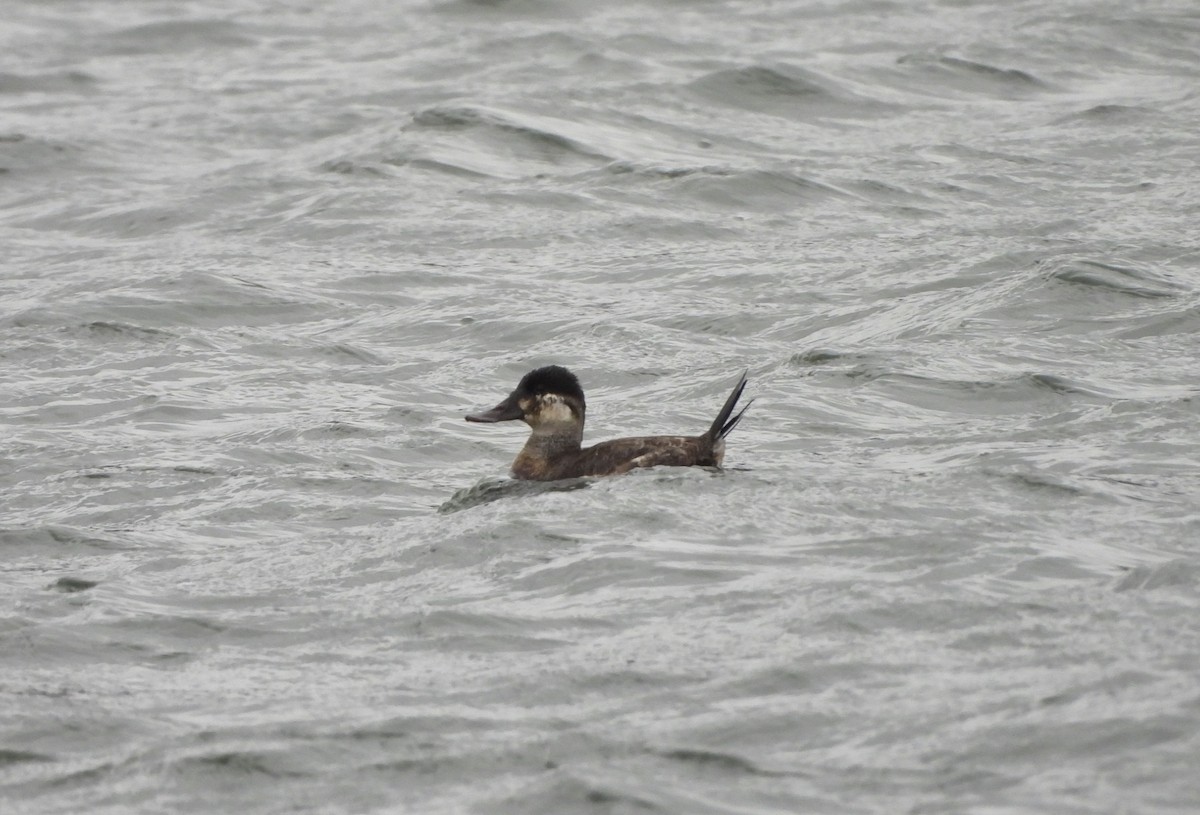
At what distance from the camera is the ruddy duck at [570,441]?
914 cm

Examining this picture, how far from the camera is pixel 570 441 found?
378 inches

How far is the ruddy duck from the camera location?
9.14 m

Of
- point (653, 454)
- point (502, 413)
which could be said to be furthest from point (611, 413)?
point (653, 454)

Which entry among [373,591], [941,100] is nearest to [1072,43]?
[941,100]

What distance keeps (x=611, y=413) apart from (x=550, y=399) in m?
1.54

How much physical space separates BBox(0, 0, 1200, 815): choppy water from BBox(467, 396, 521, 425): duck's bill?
1.38 ft

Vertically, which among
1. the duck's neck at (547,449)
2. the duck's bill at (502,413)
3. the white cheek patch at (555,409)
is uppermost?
the white cheek patch at (555,409)

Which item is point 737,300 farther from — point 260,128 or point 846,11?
point 846,11

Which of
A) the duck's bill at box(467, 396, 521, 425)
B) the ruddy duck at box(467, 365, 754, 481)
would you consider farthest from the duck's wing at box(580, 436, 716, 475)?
the duck's bill at box(467, 396, 521, 425)

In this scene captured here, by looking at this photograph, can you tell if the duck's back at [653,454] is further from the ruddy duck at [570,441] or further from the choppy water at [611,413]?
the choppy water at [611,413]

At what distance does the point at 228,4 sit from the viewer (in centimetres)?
2456

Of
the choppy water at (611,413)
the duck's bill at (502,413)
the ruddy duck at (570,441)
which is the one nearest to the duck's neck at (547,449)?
the ruddy duck at (570,441)

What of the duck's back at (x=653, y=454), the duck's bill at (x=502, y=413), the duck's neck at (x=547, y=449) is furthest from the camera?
the duck's bill at (x=502, y=413)

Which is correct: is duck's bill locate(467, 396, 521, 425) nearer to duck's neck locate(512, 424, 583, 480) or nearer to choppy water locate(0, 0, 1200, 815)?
duck's neck locate(512, 424, 583, 480)
